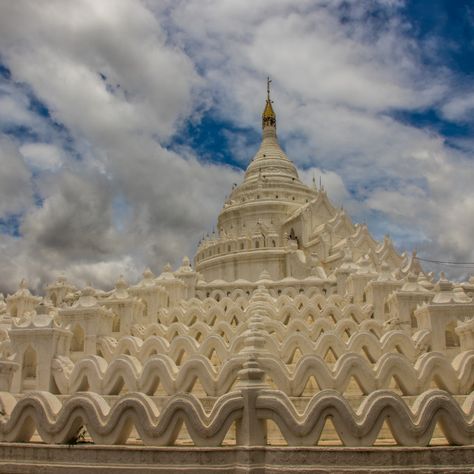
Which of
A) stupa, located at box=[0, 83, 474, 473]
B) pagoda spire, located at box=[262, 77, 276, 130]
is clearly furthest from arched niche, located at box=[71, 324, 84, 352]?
pagoda spire, located at box=[262, 77, 276, 130]

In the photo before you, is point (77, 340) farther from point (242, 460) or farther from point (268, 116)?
point (268, 116)

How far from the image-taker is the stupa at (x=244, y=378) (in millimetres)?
9328

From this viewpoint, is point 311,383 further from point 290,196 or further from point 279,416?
point 290,196

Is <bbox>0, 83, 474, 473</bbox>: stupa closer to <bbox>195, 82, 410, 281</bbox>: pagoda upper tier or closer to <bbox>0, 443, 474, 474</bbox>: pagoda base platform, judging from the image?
<bbox>0, 443, 474, 474</bbox>: pagoda base platform

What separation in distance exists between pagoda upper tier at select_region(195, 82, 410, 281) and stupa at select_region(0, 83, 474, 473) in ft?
13.5

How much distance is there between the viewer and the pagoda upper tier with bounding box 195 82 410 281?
37.2 m

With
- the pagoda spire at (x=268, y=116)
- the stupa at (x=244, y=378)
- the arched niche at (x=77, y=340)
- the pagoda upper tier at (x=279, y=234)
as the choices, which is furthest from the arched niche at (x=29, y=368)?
the pagoda spire at (x=268, y=116)

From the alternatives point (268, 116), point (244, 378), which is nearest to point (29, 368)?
point (244, 378)

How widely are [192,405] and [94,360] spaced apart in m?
6.36

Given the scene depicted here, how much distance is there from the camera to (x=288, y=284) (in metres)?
28.4

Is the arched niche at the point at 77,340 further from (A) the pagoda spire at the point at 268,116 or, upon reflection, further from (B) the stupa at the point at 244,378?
(A) the pagoda spire at the point at 268,116

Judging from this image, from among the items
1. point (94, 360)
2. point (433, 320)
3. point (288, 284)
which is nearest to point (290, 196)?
point (288, 284)

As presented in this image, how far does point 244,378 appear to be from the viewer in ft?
32.6

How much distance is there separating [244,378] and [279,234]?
34.5 meters
